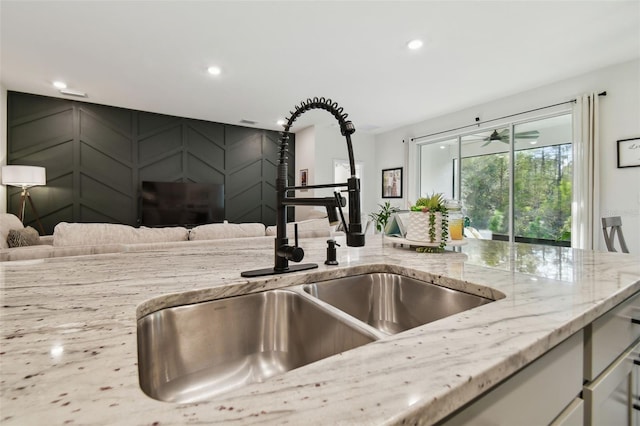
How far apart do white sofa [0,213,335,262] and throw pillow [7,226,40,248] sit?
36 millimetres

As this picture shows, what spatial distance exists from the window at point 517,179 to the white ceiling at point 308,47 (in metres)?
0.64

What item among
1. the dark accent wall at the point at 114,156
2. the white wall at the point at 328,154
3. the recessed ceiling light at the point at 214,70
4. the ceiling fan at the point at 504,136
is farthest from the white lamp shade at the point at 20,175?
the ceiling fan at the point at 504,136

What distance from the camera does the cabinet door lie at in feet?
2.11

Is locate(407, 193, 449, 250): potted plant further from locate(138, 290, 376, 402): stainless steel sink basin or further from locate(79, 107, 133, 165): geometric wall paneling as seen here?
locate(79, 107, 133, 165): geometric wall paneling

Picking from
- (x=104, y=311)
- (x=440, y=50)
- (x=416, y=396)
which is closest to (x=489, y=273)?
(x=416, y=396)

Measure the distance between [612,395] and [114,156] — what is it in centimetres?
592

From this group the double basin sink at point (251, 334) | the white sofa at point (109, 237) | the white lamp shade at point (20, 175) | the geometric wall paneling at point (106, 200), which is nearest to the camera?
the double basin sink at point (251, 334)

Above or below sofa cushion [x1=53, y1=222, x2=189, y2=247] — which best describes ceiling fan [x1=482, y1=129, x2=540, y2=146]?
above

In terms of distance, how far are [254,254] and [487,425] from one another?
0.97 meters

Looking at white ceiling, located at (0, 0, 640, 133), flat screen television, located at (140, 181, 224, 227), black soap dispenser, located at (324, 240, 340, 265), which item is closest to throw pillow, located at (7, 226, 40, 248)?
white ceiling, located at (0, 0, 640, 133)

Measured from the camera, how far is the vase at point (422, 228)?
1.31 meters

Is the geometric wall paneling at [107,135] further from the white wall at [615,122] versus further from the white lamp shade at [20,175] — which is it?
the white wall at [615,122]

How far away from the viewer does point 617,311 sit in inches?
29.7

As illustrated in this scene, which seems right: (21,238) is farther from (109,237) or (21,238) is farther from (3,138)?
(3,138)
